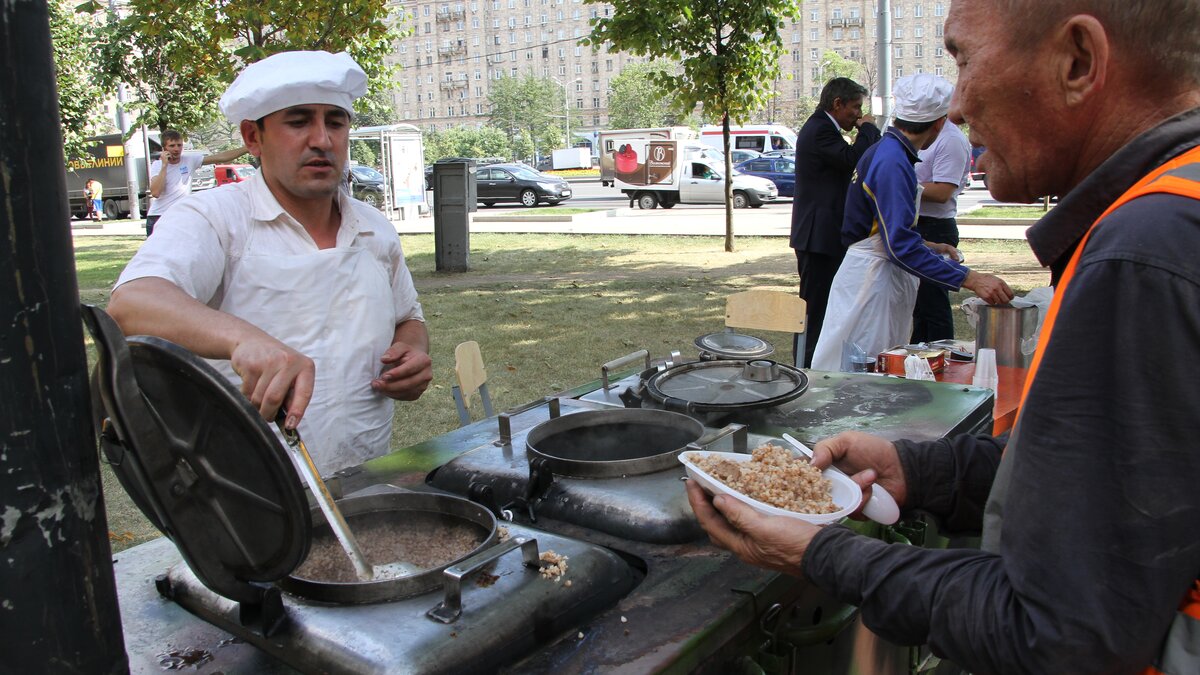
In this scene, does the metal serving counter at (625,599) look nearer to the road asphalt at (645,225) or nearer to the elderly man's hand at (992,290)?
the elderly man's hand at (992,290)

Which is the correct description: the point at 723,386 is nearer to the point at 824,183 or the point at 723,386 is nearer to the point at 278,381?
the point at 278,381

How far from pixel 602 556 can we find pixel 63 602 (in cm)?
81

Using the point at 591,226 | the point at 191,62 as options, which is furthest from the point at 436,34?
the point at 191,62

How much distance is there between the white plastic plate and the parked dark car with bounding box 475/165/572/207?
25701mm

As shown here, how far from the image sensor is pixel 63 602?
798mm

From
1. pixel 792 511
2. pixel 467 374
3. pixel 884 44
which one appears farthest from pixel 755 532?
pixel 884 44

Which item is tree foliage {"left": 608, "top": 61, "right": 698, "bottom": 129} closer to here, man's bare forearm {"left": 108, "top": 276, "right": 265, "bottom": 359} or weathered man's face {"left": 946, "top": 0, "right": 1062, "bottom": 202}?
man's bare forearm {"left": 108, "top": 276, "right": 265, "bottom": 359}

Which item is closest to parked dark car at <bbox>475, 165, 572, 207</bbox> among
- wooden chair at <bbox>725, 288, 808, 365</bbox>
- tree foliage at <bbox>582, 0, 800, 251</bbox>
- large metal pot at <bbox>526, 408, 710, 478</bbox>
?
tree foliage at <bbox>582, 0, 800, 251</bbox>

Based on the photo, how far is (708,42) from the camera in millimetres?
10898

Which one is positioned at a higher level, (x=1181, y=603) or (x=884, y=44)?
(x=884, y=44)

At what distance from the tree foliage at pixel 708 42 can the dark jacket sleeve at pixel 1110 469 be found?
9838 millimetres

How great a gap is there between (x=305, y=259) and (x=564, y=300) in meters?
7.42

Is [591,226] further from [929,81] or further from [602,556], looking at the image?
[602,556]

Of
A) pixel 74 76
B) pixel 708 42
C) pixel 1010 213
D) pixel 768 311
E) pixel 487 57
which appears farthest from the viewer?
pixel 487 57
